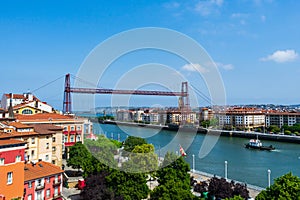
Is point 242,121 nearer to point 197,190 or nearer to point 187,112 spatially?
point 187,112

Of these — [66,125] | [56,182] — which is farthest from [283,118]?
[56,182]

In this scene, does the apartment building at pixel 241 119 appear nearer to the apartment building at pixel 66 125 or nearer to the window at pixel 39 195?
the apartment building at pixel 66 125

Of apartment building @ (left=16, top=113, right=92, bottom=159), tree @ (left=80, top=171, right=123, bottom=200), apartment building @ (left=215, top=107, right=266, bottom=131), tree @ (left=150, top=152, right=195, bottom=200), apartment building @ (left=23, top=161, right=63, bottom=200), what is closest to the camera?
tree @ (left=150, top=152, right=195, bottom=200)

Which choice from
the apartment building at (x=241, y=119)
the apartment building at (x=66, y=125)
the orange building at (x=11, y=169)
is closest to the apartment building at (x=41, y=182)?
the orange building at (x=11, y=169)

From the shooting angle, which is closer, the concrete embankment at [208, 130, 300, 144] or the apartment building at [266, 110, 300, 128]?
the concrete embankment at [208, 130, 300, 144]

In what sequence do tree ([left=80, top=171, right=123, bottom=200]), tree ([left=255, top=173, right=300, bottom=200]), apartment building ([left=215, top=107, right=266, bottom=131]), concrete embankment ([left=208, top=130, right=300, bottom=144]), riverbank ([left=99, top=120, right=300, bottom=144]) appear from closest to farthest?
tree ([left=255, top=173, right=300, bottom=200]) → tree ([left=80, top=171, right=123, bottom=200]) → concrete embankment ([left=208, top=130, right=300, bottom=144]) → riverbank ([left=99, top=120, right=300, bottom=144]) → apartment building ([left=215, top=107, right=266, bottom=131])

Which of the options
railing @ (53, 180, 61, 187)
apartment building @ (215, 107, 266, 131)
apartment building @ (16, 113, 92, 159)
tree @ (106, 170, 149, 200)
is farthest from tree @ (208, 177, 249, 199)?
apartment building @ (215, 107, 266, 131)

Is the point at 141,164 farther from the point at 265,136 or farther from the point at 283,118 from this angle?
the point at 283,118

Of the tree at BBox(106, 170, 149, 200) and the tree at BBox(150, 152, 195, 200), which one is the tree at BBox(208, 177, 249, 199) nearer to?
the tree at BBox(150, 152, 195, 200)

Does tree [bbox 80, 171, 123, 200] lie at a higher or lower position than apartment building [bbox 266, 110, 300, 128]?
lower
